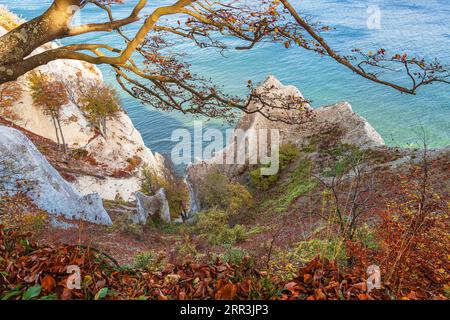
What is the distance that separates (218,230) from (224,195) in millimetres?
4965

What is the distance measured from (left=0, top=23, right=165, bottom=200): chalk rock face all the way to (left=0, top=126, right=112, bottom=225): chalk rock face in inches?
404

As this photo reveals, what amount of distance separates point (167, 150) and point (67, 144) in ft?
62.0

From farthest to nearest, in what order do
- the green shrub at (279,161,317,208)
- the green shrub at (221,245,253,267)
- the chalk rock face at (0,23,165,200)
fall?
the chalk rock face at (0,23,165,200)
the green shrub at (279,161,317,208)
the green shrub at (221,245,253,267)

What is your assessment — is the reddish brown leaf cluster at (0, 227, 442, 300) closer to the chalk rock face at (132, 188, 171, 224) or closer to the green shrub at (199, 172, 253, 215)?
the chalk rock face at (132, 188, 171, 224)

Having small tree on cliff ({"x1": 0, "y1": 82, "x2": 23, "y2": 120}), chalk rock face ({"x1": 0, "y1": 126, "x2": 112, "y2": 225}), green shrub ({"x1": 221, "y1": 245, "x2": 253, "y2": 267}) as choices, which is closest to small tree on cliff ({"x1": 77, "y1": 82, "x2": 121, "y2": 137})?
small tree on cliff ({"x1": 0, "y1": 82, "x2": 23, "y2": 120})

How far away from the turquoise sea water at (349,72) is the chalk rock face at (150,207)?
1080 inches

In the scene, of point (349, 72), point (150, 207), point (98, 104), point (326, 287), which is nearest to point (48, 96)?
point (98, 104)

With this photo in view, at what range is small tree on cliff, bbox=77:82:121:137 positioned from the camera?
31.2 meters

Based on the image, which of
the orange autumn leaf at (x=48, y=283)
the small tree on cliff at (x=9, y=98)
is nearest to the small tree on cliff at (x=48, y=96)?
the small tree on cliff at (x=9, y=98)

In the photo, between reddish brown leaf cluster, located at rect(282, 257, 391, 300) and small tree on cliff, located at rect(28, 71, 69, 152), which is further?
small tree on cliff, located at rect(28, 71, 69, 152)

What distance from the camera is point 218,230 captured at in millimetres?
15961

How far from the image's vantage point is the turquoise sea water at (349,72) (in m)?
46.1

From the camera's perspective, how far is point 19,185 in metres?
11.4

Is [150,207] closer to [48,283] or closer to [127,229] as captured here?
[127,229]
